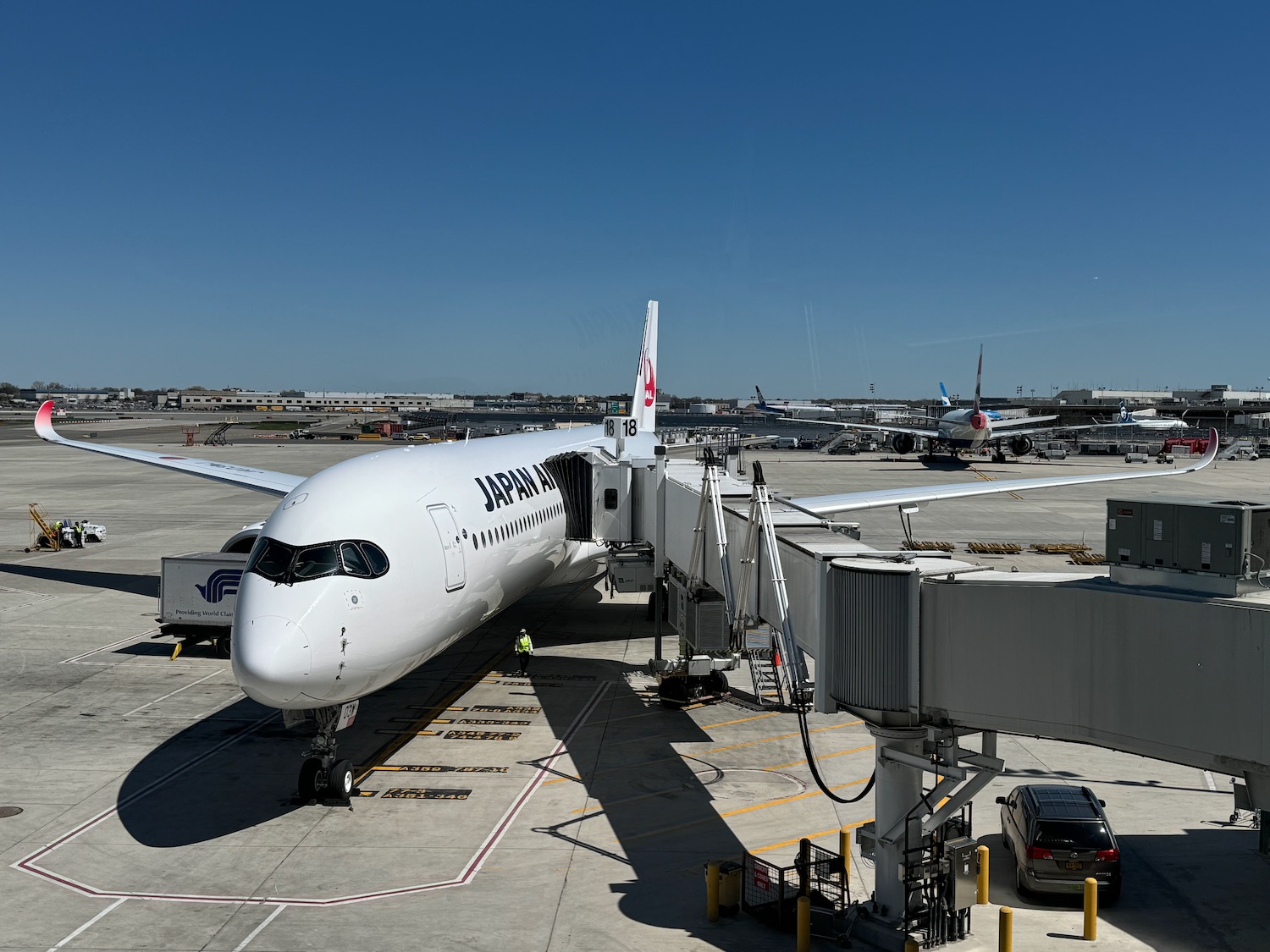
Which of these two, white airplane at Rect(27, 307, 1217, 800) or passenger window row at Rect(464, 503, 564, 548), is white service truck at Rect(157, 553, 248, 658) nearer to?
white airplane at Rect(27, 307, 1217, 800)

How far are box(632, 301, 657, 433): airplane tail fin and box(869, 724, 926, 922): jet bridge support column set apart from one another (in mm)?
31190

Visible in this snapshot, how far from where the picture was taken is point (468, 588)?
1888cm

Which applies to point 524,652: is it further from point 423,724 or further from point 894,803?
point 894,803

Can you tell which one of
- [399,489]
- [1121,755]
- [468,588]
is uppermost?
[399,489]

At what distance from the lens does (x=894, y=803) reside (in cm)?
1201

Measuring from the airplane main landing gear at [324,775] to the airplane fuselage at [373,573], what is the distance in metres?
1.24

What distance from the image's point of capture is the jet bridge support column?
38.7 ft

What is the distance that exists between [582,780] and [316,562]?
237 inches

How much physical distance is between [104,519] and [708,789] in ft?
155

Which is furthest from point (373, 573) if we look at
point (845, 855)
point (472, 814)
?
point (845, 855)

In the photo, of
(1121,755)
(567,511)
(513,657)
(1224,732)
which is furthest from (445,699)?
(1224,732)

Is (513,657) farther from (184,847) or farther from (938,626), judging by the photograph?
(938,626)

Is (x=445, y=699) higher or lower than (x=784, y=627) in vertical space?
lower

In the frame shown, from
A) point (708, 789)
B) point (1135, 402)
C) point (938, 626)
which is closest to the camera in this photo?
point (938, 626)
